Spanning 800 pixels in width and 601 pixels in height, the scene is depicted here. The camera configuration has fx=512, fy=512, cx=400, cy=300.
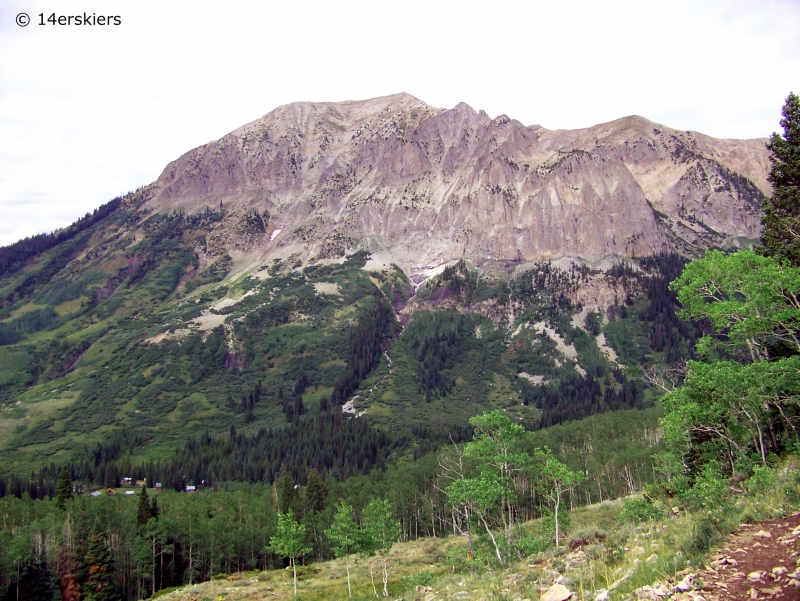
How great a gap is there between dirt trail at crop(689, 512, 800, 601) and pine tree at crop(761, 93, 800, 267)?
2513 cm

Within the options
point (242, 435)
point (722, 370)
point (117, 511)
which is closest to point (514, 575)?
point (722, 370)

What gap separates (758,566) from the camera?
1201cm

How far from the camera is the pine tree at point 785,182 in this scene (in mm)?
33469

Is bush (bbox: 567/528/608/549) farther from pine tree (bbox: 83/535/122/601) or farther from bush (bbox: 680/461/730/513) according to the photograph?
pine tree (bbox: 83/535/122/601)

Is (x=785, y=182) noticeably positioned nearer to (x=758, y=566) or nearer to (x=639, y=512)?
(x=639, y=512)

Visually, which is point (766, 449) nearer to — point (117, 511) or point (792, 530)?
point (792, 530)

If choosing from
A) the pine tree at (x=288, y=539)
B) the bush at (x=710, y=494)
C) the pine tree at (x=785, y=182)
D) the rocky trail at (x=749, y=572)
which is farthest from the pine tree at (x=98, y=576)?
the pine tree at (x=785, y=182)

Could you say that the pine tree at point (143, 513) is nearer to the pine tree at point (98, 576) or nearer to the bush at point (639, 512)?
the pine tree at point (98, 576)

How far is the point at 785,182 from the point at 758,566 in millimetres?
33492

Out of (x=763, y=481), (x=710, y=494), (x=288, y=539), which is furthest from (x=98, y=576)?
(x=763, y=481)

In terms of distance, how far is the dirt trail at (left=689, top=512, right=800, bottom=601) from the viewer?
429 inches

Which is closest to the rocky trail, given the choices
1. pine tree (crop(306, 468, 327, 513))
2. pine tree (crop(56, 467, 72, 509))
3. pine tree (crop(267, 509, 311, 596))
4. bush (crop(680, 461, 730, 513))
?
bush (crop(680, 461, 730, 513))

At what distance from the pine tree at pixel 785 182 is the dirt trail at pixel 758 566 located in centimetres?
2513

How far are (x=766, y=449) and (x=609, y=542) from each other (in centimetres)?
1357
